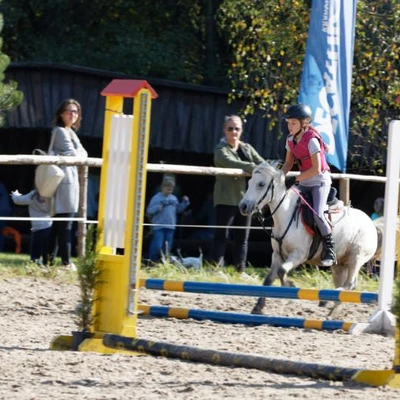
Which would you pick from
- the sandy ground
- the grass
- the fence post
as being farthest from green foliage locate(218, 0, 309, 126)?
the sandy ground

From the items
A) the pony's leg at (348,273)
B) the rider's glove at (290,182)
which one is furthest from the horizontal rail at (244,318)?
the pony's leg at (348,273)

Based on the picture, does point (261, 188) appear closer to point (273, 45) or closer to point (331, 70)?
point (331, 70)

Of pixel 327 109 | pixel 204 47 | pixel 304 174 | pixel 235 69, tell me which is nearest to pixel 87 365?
pixel 304 174

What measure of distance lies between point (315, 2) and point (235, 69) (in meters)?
5.49

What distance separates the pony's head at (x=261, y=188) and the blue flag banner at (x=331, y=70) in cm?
379

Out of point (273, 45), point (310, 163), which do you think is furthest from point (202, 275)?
point (273, 45)

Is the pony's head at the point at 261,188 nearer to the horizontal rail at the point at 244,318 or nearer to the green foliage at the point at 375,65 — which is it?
the horizontal rail at the point at 244,318

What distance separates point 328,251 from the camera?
1029 centimetres

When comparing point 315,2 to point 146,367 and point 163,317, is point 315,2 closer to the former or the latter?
point 163,317

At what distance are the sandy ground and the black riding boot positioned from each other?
46 cm

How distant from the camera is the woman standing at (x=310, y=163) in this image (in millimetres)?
9820

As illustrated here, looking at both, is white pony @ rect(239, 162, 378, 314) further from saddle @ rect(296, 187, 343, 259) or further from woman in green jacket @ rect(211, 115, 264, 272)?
woman in green jacket @ rect(211, 115, 264, 272)

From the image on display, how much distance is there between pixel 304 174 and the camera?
10008 millimetres

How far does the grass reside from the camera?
39.1 feet
